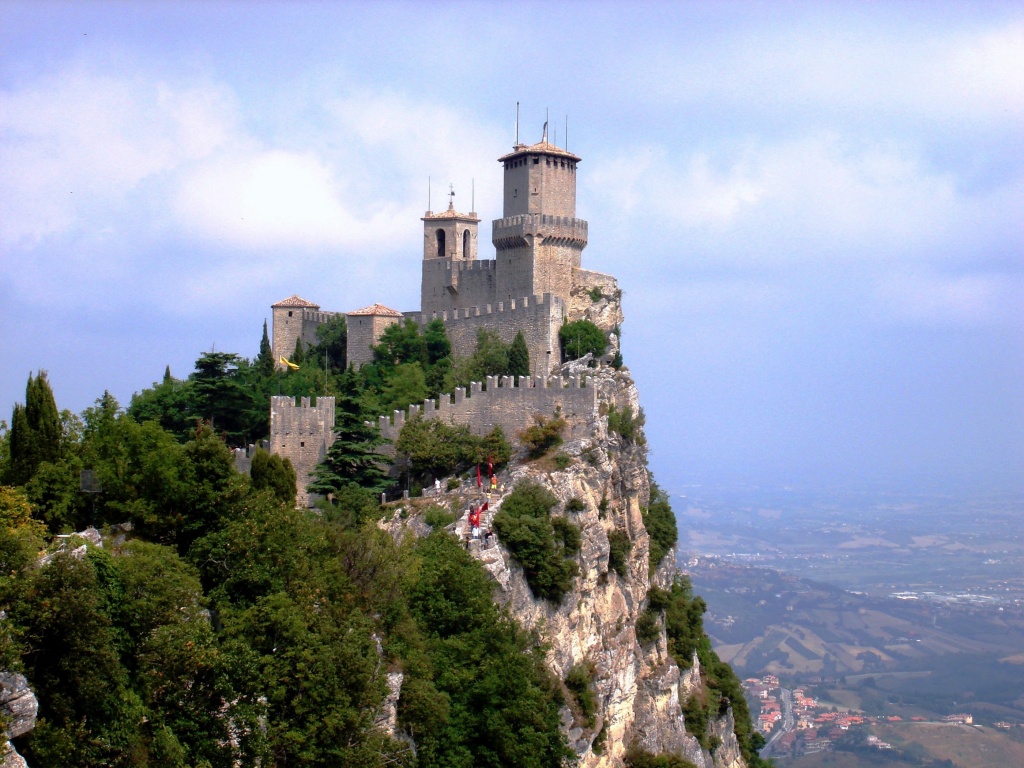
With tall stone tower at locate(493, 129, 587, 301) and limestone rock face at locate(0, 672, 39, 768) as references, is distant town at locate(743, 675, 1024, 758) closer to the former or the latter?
tall stone tower at locate(493, 129, 587, 301)

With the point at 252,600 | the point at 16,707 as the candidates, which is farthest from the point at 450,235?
the point at 16,707

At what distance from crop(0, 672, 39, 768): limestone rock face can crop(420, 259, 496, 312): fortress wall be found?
35549 mm

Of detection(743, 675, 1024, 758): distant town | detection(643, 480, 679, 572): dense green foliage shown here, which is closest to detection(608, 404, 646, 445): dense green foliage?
detection(643, 480, 679, 572): dense green foliage

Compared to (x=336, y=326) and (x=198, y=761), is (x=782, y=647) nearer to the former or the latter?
(x=336, y=326)

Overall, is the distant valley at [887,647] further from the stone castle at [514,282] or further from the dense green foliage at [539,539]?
the dense green foliage at [539,539]

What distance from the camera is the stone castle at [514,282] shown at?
179 ft

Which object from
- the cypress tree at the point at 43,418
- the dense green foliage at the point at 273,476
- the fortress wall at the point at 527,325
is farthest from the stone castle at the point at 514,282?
the cypress tree at the point at 43,418

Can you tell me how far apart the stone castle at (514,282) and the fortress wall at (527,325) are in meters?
0.04

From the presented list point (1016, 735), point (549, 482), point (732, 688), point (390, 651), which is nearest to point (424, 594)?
point (390, 651)

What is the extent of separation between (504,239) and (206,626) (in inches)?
1214

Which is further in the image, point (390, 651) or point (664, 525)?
point (664, 525)

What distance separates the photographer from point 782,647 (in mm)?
134625

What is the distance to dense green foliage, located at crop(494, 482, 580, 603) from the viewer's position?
43.3 meters

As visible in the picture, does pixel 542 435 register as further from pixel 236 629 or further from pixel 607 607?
pixel 236 629
